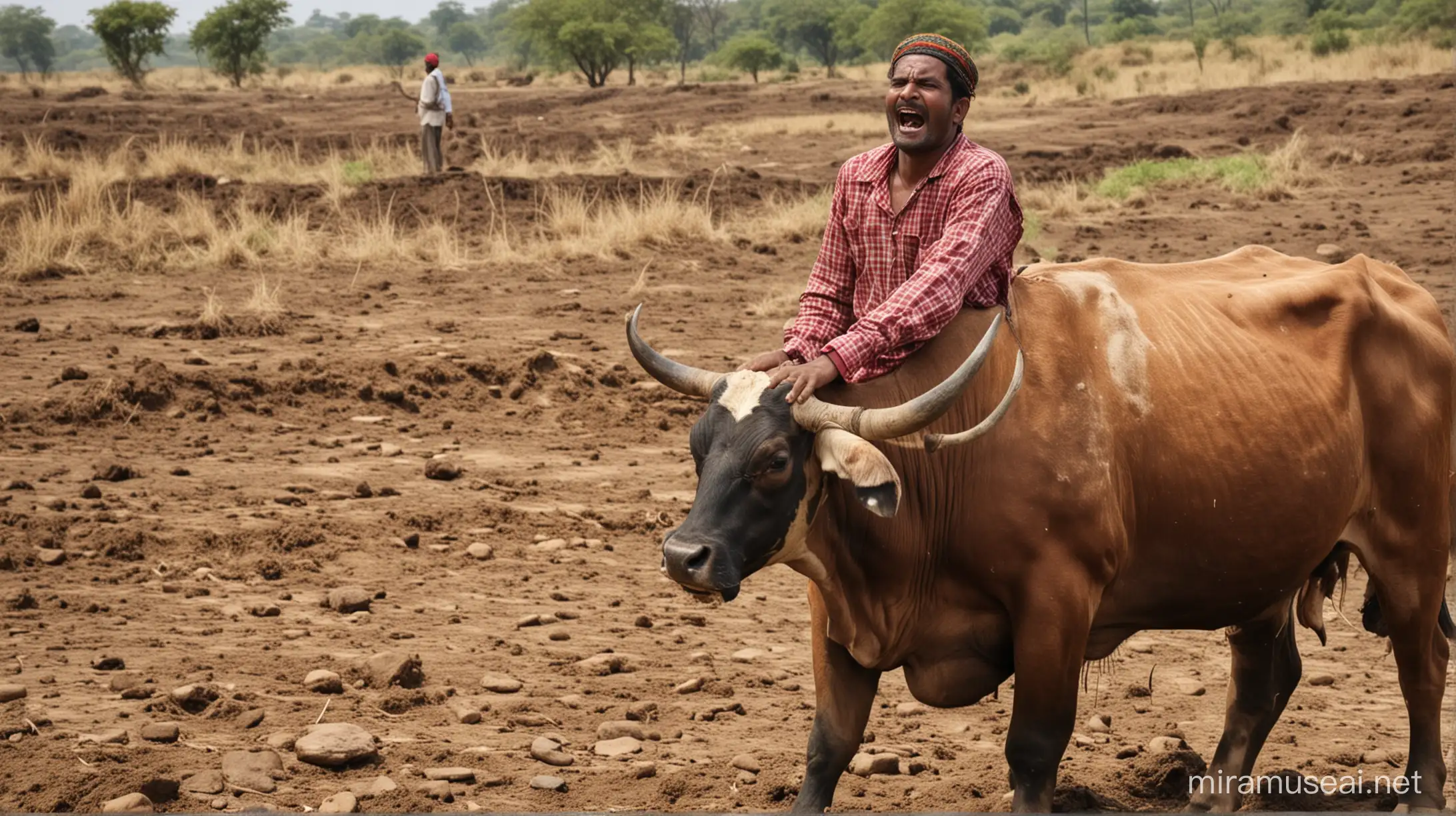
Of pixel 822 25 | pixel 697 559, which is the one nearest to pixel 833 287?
pixel 697 559

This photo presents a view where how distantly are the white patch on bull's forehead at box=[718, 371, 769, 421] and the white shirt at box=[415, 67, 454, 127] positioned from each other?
634 inches

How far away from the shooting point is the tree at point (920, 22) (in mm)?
52375

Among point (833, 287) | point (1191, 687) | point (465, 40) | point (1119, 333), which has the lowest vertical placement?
point (1191, 687)

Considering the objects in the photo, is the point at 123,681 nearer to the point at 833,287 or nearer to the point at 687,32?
the point at 833,287

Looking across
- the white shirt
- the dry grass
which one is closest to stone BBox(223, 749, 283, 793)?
the white shirt

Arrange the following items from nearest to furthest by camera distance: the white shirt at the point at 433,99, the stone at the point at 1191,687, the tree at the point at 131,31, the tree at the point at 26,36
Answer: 1. the stone at the point at 1191,687
2. the white shirt at the point at 433,99
3. the tree at the point at 131,31
4. the tree at the point at 26,36

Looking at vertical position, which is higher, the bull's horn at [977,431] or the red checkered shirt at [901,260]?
the red checkered shirt at [901,260]

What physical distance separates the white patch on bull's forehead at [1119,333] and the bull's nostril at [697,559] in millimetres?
1410

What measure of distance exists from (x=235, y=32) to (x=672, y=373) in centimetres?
4808

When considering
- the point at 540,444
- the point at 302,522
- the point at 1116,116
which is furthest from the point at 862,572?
the point at 1116,116

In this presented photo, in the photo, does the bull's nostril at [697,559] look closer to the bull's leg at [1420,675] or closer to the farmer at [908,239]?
the farmer at [908,239]

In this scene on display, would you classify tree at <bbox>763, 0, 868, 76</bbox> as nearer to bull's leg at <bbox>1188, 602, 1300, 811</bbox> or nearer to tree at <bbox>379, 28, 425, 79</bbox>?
tree at <bbox>379, 28, 425, 79</bbox>

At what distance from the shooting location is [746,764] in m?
5.21

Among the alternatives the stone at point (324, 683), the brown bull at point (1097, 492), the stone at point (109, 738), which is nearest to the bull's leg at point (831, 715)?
the brown bull at point (1097, 492)
